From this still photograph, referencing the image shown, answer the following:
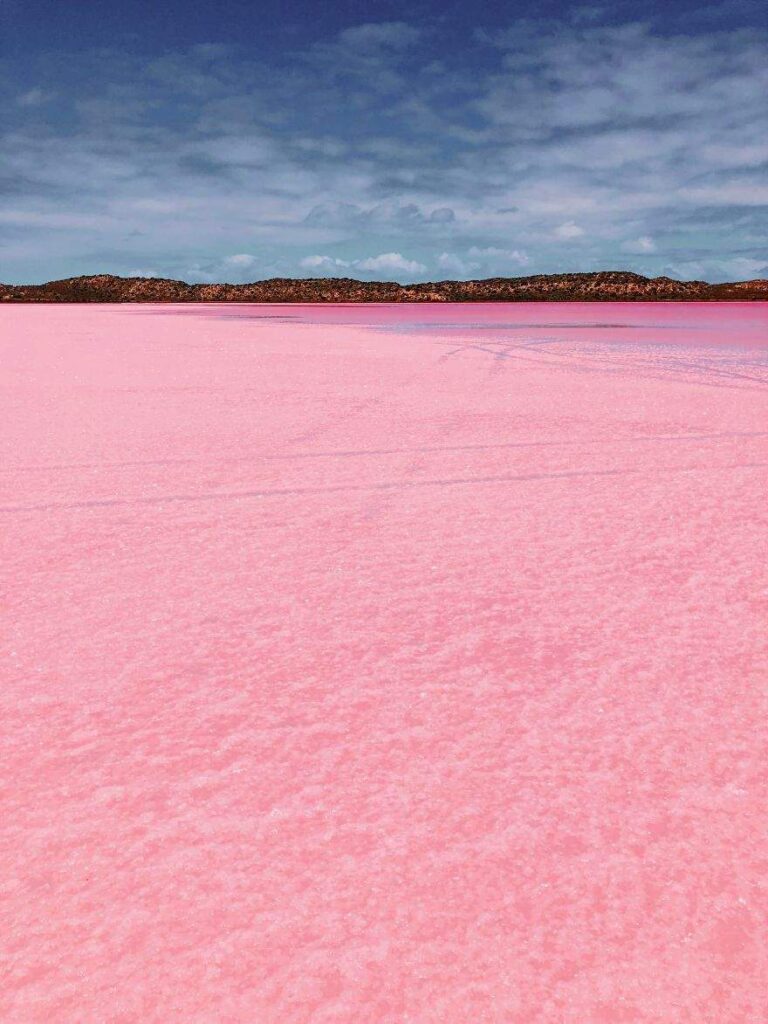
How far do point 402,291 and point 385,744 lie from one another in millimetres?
87398

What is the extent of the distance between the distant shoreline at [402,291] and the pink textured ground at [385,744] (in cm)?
6769

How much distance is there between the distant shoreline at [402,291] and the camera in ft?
244

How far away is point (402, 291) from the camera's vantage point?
8619cm

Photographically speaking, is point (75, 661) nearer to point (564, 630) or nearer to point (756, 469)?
point (564, 630)

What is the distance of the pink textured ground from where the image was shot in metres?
1.51

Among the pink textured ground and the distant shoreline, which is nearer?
the pink textured ground

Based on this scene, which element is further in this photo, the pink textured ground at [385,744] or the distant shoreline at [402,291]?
the distant shoreline at [402,291]

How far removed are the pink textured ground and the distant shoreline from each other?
67.7 meters

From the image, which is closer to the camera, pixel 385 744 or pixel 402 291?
pixel 385 744

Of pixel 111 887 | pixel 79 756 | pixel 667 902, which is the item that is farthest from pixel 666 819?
pixel 79 756

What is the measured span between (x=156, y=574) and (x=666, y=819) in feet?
7.37

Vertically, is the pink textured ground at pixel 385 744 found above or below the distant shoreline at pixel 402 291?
below

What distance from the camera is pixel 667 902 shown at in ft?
5.44

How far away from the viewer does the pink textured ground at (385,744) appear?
4.94 feet
